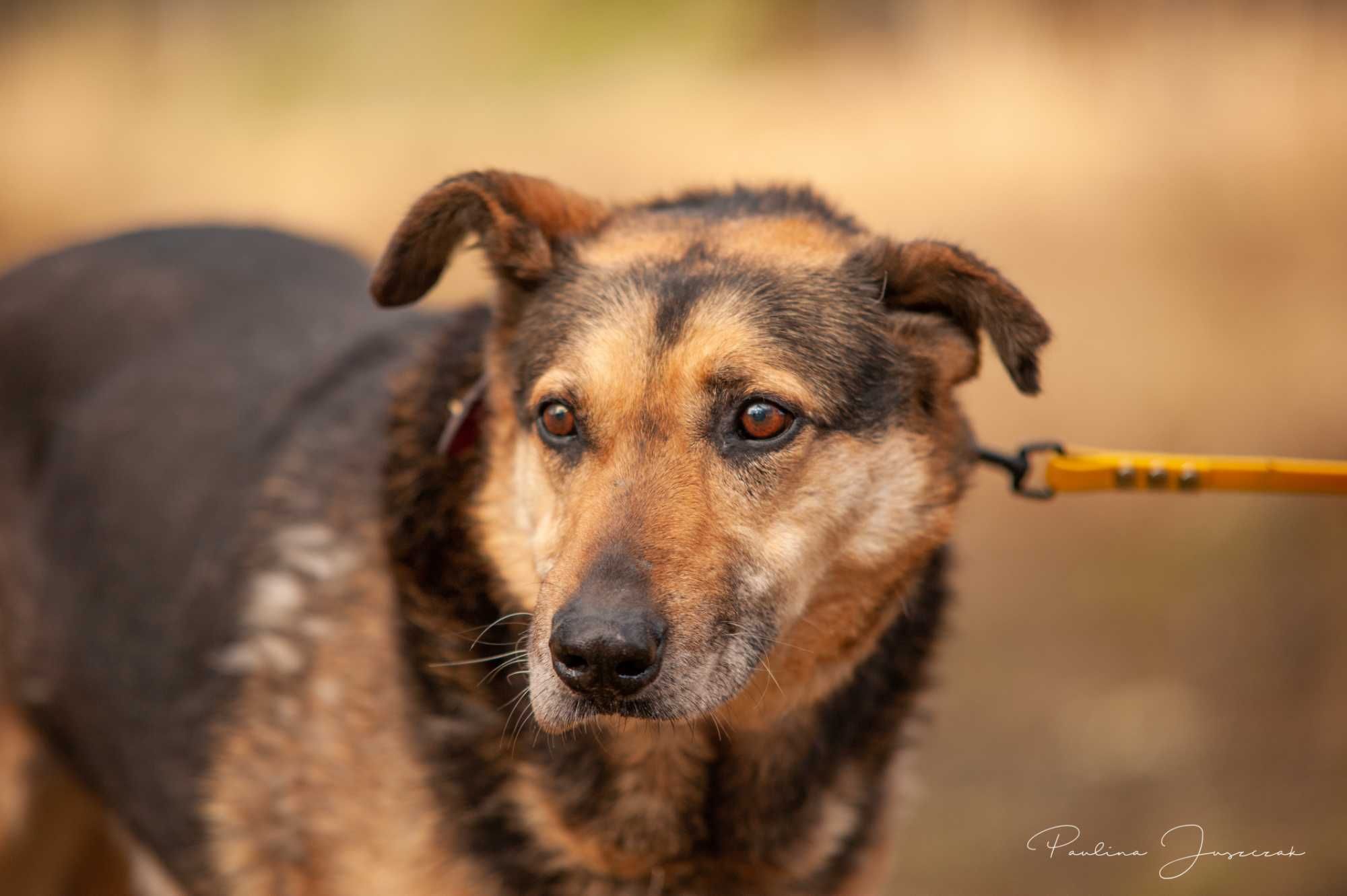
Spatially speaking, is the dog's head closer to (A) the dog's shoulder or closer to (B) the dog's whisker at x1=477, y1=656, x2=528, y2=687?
(B) the dog's whisker at x1=477, y1=656, x2=528, y2=687

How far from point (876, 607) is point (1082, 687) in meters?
3.36

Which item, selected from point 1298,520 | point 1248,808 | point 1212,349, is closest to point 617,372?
point 1248,808

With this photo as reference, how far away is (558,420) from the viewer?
2.58 meters

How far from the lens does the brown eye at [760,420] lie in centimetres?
250

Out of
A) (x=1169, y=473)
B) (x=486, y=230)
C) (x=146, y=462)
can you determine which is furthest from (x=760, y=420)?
(x=146, y=462)

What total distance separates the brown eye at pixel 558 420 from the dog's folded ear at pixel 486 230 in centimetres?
37

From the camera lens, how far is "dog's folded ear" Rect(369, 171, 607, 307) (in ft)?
8.91

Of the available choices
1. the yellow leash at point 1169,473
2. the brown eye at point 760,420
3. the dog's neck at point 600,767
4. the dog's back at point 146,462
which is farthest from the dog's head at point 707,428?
the dog's back at point 146,462

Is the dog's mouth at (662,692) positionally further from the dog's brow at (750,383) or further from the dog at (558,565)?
the dog's brow at (750,383)

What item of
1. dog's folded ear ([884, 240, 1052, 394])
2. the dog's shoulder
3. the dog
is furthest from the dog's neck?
dog's folded ear ([884, 240, 1052, 394])

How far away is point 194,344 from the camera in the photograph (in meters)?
3.68

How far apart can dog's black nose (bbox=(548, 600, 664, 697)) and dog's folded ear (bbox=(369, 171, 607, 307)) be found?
0.94 meters

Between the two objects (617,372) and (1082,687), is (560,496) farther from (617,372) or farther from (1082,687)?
(1082,687)

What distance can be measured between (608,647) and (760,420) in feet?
1.98
